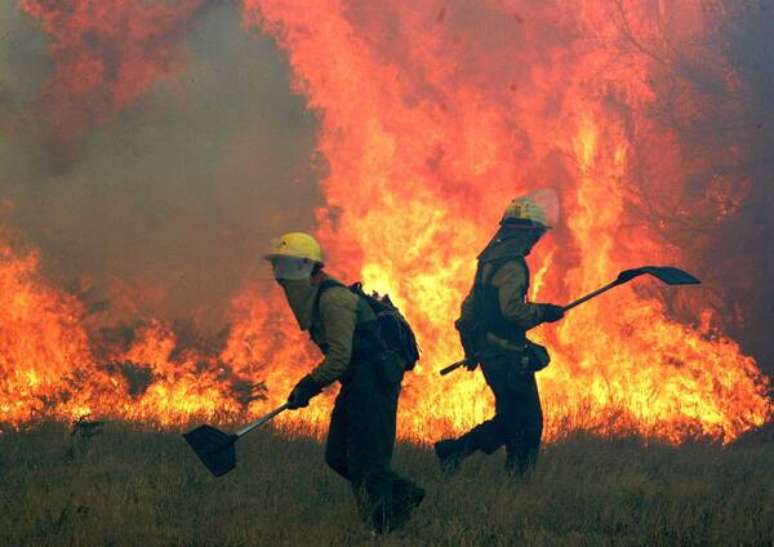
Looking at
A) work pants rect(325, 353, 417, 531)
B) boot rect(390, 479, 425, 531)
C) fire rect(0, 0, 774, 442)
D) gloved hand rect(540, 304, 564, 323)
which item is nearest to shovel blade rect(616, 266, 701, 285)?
gloved hand rect(540, 304, 564, 323)

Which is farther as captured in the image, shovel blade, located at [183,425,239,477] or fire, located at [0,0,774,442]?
fire, located at [0,0,774,442]

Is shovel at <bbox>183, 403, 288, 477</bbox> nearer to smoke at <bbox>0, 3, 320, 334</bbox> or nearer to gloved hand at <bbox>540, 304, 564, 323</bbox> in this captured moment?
gloved hand at <bbox>540, 304, 564, 323</bbox>

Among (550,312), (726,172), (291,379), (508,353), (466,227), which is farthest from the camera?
(291,379)

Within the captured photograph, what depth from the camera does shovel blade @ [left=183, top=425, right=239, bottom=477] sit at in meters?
5.62

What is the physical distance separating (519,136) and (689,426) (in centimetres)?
399

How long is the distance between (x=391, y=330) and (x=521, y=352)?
1574 millimetres

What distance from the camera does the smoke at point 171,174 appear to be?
13383 mm

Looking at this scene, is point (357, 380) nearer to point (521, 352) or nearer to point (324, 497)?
point (324, 497)

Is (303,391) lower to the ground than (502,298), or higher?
lower

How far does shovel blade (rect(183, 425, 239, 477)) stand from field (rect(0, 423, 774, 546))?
1.01 ft

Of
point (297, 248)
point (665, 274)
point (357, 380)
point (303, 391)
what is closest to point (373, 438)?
point (357, 380)

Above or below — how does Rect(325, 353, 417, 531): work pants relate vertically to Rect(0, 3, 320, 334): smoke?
below

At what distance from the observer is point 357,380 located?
17.8 feet

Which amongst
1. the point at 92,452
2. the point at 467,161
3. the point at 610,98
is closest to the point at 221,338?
the point at 467,161
